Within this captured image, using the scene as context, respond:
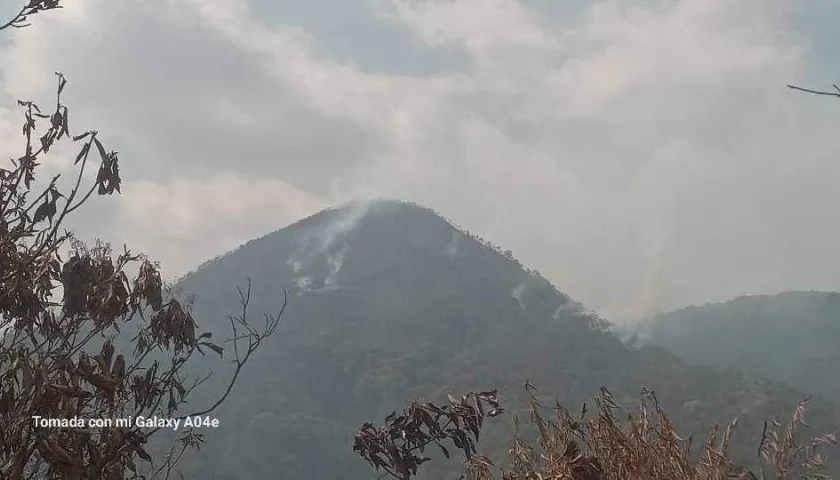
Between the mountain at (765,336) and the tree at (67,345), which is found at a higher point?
the mountain at (765,336)

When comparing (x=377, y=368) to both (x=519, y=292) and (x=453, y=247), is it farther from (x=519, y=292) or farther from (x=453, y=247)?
(x=453, y=247)

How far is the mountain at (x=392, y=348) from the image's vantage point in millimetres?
75875

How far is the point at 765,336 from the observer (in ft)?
427

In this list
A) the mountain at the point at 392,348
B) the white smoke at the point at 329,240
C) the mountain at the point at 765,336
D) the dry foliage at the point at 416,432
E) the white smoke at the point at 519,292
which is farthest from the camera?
the white smoke at the point at 329,240

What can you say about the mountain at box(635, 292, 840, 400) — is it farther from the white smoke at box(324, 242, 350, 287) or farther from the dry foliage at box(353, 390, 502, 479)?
the dry foliage at box(353, 390, 502, 479)

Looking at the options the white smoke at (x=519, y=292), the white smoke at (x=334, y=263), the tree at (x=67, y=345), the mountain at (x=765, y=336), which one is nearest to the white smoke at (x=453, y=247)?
the white smoke at (x=519, y=292)

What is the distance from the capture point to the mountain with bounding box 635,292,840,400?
115m

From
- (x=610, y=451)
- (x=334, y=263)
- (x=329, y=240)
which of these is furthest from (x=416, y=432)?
(x=329, y=240)

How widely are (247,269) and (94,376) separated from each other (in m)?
133

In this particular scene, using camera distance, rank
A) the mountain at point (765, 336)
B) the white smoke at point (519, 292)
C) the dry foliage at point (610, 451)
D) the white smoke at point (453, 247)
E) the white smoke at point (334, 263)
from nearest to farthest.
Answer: the dry foliage at point (610, 451) < the mountain at point (765, 336) < the white smoke at point (519, 292) < the white smoke at point (334, 263) < the white smoke at point (453, 247)

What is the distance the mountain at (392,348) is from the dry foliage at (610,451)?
50.6 meters

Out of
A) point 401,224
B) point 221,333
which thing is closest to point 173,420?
point 221,333

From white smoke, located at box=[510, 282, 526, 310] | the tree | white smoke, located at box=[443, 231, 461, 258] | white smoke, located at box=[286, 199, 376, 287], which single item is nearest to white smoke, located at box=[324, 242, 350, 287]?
white smoke, located at box=[286, 199, 376, 287]

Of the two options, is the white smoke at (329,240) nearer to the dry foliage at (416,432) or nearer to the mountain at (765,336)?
the mountain at (765,336)
